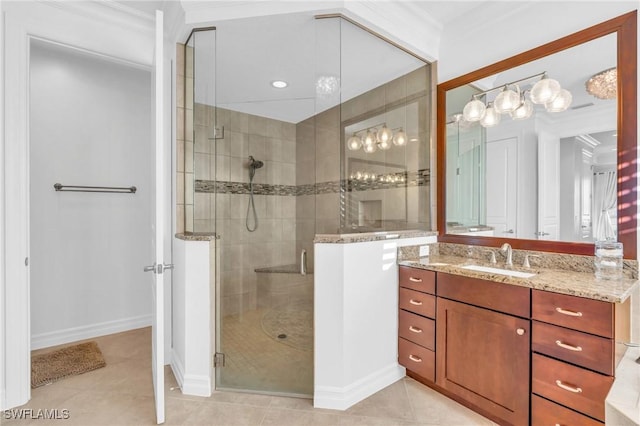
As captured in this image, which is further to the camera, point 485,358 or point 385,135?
point 385,135

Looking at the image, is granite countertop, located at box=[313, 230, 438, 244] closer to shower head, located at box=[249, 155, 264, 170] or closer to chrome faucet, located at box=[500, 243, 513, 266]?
chrome faucet, located at box=[500, 243, 513, 266]

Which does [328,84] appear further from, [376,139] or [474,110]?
[474,110]

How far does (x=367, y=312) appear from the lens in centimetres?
205

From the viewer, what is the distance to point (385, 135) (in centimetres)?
253

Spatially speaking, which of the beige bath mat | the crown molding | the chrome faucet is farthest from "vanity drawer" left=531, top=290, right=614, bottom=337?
the crown molding

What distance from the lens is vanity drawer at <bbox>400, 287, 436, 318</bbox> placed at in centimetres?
204

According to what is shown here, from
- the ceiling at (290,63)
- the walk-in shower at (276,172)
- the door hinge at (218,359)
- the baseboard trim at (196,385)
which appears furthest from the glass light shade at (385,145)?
the baseboard trim at (196,385)

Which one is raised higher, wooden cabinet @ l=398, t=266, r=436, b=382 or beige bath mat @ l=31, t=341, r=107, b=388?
wooden cabinet @ l=398, t=266, r=436, b=382

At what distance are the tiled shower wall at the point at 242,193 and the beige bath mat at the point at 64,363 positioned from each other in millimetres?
1231

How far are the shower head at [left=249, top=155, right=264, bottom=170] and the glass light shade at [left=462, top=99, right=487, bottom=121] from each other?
163 cm

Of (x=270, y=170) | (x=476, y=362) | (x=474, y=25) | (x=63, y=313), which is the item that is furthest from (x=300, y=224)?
(x=63, y=313)

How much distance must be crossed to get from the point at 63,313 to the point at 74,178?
1240 mm

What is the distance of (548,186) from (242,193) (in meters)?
2.12

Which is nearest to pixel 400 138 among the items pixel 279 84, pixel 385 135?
pixel 385 135
